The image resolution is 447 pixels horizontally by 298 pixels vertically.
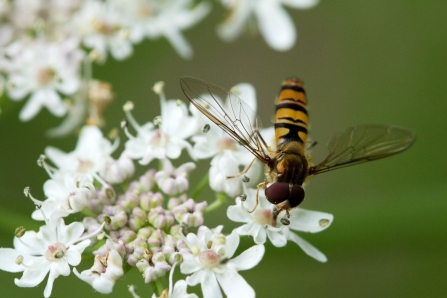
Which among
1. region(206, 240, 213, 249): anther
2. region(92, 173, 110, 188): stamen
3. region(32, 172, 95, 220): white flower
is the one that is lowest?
region(206, 240, 213, 249): anther

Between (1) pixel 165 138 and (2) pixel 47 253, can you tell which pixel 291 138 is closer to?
(1) pixel 165 138

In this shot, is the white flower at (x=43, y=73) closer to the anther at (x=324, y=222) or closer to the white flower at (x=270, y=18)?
the white flower at (x=270, y=18)

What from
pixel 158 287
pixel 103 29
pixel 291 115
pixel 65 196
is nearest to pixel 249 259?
pixel 158 287

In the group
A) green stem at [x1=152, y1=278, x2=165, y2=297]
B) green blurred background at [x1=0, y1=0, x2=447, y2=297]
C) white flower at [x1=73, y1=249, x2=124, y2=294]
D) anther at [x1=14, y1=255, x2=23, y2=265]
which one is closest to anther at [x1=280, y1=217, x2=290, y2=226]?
green stem at [x1=152, y1=278, x2=165, y2=297]

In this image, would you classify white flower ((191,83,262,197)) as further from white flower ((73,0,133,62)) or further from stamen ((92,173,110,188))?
white flower ((73,0,133,62))

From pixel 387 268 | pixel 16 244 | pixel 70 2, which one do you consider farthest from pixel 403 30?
pixel 16 244

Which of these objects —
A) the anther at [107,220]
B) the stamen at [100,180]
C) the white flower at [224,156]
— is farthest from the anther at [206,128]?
the anther at [107,220]
